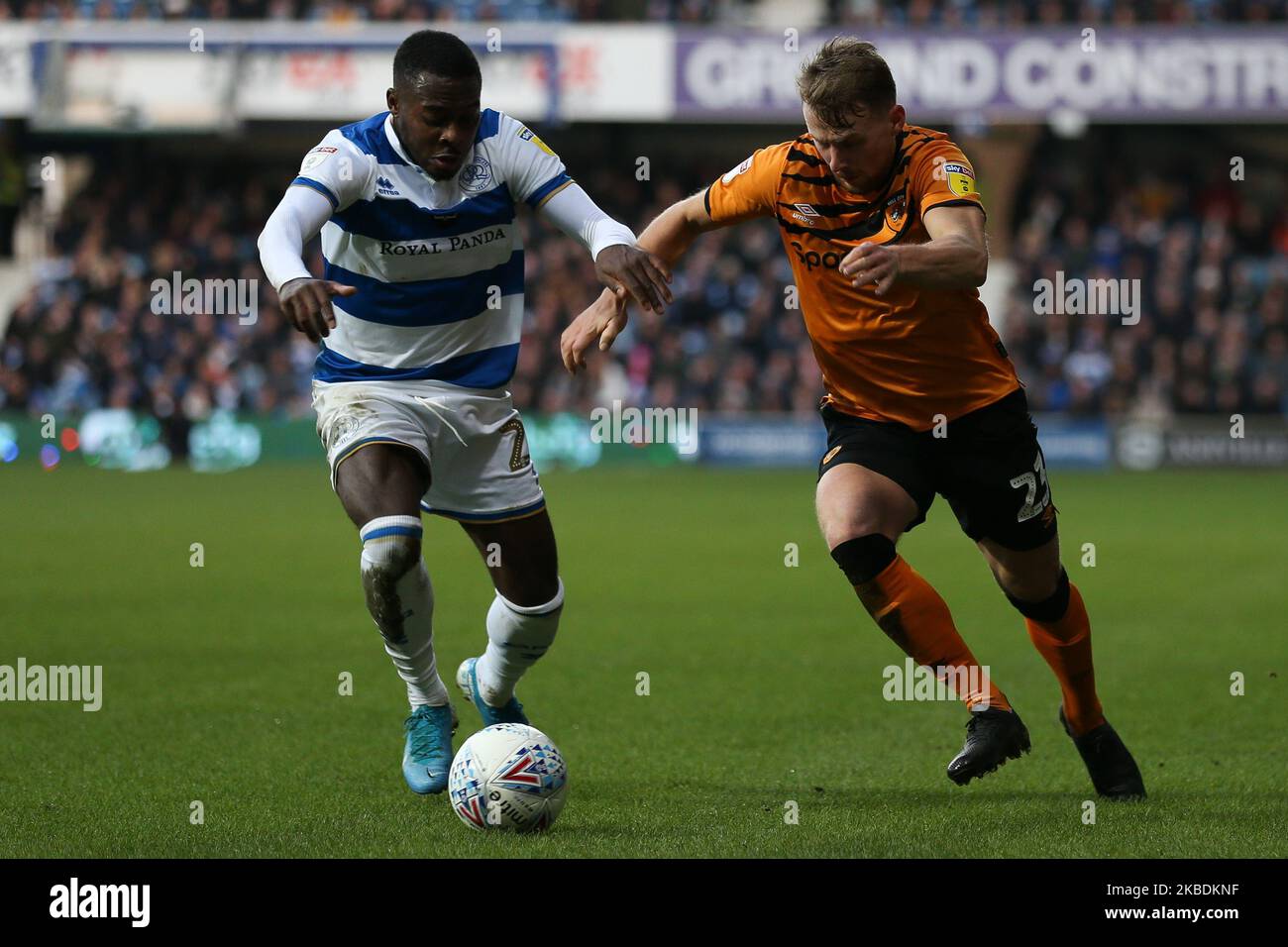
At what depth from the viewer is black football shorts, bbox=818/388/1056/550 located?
18.5 ft

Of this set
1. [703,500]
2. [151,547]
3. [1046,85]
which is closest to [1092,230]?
[1046,85]

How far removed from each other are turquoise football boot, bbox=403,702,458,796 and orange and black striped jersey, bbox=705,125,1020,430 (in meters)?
1.77

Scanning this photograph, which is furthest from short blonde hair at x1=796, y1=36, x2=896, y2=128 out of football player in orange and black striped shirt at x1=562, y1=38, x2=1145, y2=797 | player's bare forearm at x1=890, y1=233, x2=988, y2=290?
player's bare forearm at x1=890, y1=233, x2=988, y2=290

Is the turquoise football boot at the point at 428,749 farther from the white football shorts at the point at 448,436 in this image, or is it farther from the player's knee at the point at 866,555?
the player's knee at the point at 866,555

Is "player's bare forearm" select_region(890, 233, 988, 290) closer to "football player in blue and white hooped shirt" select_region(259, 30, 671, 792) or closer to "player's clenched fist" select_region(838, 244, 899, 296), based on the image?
"player's clenched fist" select_region(838, 244, 899, 296)

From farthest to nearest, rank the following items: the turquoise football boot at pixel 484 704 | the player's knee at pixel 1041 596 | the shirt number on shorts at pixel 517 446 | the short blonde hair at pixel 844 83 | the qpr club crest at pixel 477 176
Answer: the turquoise football boot at pixel 484 704 → the shirt number on shorts at pixel 517 446 → the qpr club crest at pixel 477 176 → the player's knee at pixel 1041 596 → the short blonde hair at pixel 844 83

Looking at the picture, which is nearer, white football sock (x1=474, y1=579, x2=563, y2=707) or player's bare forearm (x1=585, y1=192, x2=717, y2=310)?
player's bare forearm (x1=585, y1=192, x2=717, y2=310)

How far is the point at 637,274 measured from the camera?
216 inches

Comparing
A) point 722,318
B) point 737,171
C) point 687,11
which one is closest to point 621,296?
point 737,171

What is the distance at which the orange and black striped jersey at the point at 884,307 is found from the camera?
5613mm

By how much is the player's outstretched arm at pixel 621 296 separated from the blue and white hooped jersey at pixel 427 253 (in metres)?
0.33

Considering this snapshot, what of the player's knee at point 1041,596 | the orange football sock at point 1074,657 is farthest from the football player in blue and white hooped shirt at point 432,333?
the orange football sock at point 1074,657

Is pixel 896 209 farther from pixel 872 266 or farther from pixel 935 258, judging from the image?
pixel 872 266
